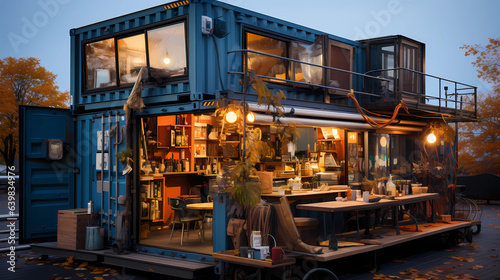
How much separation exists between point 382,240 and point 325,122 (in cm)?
298

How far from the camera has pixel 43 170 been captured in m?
11.9

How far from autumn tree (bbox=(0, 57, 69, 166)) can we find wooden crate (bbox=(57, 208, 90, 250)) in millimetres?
25503

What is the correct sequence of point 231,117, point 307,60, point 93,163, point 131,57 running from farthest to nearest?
point 307,60
point 93,163
point 131,57
point 231,117

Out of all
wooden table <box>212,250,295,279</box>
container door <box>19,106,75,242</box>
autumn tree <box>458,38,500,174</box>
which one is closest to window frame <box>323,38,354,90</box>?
wooden table <box>212,250,295,279</box>

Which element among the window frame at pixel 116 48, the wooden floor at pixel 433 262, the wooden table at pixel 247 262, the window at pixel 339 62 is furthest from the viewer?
the window at pixel 339 62

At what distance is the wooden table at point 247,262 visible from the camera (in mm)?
8148

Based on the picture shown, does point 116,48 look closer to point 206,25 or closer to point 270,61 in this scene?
point 206,25

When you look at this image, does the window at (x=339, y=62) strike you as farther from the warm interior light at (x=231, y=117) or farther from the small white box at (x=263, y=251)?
the small white box at (x=263, y=251)

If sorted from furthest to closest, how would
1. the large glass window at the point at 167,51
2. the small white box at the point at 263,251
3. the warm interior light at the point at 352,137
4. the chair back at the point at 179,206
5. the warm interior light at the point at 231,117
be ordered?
1. the warm interior light at the point at 352,137
2. the chair back at the point at 179,206
3. the large glass window at the point at 167,51
4. the warm interior light at the point at 231,117
5. the small white box at the point at 263,251

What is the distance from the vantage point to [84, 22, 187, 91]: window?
416 inches

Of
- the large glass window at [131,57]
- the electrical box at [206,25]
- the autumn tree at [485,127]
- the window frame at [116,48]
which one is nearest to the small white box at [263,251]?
the window frame at [116,48]

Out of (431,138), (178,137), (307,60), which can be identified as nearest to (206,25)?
(307,60)

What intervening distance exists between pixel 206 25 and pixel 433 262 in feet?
21.3

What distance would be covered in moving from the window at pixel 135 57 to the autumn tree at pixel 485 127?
22209 mm
